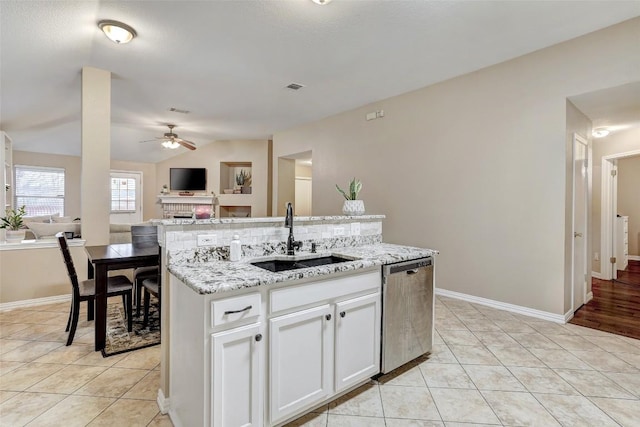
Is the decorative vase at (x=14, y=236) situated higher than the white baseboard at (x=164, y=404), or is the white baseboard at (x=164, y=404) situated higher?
the decorative vase at (x=14, y=236)

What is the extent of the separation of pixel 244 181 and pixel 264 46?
218 inches

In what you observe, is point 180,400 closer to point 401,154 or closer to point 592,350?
point 592,350

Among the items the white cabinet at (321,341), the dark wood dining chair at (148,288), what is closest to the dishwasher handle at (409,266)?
the white cabinet at (321,341)

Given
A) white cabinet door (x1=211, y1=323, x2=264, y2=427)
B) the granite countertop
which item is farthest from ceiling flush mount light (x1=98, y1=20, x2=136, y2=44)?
white cabinet door (x1=211, y1=323, x2=264, y2=427)

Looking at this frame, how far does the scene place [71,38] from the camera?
10.1 ft

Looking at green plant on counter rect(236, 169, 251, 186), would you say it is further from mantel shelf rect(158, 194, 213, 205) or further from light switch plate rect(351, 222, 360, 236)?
light switch plate rect(351, 222, 360, 236)

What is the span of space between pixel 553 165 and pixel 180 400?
12.4 ft

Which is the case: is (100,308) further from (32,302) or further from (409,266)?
(409,266)

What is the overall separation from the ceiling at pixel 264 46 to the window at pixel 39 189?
9.74 ft

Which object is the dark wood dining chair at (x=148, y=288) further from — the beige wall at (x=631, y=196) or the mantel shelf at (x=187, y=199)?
the beige wall at (x=631, y=196)

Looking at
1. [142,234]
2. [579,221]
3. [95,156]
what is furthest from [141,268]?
[579,221]

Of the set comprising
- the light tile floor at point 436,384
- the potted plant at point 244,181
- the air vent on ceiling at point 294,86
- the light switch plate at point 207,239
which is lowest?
the light tile floor at point 436,384

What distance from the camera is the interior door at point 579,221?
3.42m

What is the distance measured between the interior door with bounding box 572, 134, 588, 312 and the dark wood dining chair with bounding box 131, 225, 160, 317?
446cm
